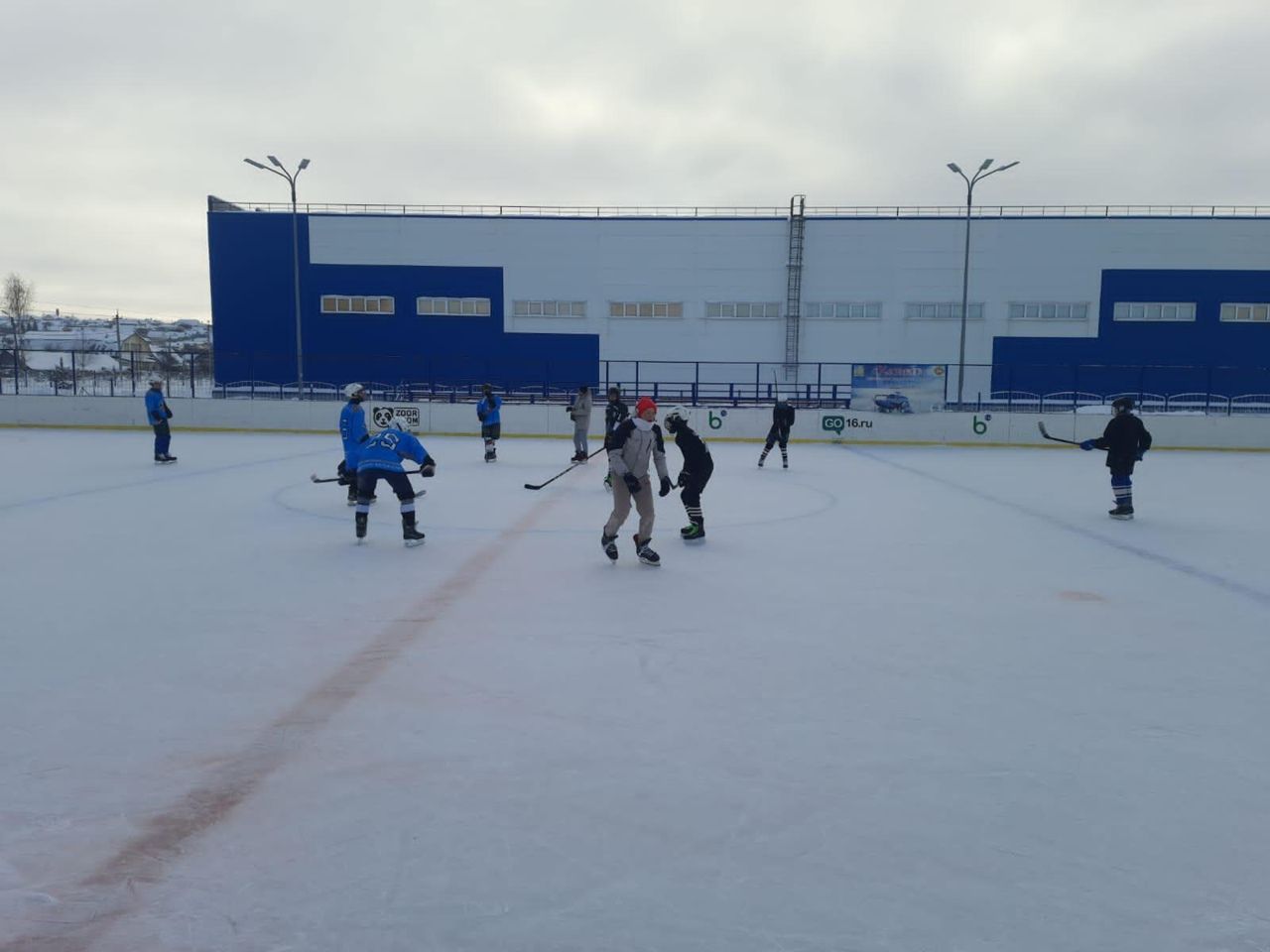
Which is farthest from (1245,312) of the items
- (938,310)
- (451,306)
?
(451,306)

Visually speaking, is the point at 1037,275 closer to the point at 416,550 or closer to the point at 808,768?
the point at 416,550

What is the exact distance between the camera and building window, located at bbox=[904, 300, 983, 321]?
36531 mm

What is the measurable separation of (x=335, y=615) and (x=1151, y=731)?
5200 mm

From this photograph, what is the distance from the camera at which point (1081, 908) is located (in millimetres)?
2889

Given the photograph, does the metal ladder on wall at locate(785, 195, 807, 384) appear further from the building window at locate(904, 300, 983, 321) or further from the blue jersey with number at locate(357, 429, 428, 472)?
the blue jersey with number at locate(357, 429, 428, 472)

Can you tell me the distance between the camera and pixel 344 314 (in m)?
38.7

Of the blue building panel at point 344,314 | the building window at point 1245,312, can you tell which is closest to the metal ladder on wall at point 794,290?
the blue building panel at point 344,314

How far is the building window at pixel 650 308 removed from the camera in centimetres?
3734

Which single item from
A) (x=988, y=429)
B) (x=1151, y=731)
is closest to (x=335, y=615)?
(x=1151, y=731)

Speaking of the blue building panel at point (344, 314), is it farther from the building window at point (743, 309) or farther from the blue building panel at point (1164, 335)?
the blue building panel at point (1164, 335)

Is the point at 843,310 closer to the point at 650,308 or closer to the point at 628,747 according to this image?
the point at 650,308

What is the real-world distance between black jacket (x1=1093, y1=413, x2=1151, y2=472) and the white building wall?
85.0 feet

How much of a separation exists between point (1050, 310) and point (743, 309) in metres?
12.8

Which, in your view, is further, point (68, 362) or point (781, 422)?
point (68, 362)
